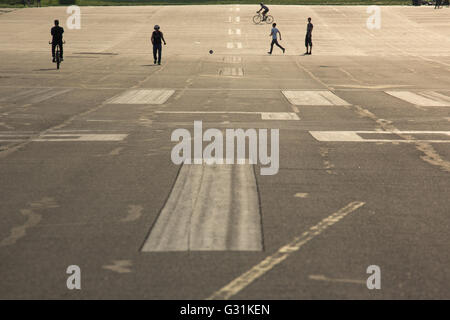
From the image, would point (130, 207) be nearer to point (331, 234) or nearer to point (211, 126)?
point (331, 234)

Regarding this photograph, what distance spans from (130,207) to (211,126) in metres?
6.64

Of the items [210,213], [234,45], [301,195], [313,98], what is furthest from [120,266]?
[234,45]

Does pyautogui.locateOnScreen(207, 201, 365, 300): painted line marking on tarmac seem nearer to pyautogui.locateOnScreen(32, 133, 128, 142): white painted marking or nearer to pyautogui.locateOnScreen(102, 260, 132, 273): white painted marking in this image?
pyautogui.locateOnScreen(102, 260, 132, 273): white painted marking

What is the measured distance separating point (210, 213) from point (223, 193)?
99 centimetres

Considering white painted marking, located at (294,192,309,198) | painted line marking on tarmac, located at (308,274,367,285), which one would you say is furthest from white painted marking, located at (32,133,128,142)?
painted line marking on tarmac, located at (308,274,367,285)

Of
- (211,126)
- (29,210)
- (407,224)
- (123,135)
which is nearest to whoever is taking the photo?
(407,224)

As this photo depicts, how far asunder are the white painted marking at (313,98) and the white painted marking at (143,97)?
12.2 ft

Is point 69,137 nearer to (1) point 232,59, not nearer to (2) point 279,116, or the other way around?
(2) point 279,116

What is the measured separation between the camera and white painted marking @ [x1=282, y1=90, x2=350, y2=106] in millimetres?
Answer: 19453

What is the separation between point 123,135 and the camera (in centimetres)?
1355

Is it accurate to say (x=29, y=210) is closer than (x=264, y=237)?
No

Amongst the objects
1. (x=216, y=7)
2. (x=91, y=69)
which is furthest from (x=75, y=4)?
(x=91, y=69)

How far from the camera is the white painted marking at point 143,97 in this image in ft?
64.2

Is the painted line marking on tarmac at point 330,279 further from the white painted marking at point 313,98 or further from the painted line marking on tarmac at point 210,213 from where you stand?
the white painted marking at point 313,98
